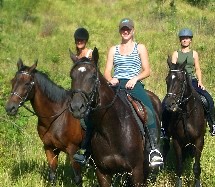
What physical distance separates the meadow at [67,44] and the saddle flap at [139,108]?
1061 millimetres

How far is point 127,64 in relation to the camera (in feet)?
18.5

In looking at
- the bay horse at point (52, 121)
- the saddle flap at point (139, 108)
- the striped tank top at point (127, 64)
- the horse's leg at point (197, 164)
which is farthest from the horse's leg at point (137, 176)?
the bay horse at point (52, 121)

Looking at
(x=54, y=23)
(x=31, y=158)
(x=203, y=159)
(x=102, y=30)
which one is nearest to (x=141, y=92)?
(x=203, y=159)

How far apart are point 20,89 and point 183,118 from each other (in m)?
2.76

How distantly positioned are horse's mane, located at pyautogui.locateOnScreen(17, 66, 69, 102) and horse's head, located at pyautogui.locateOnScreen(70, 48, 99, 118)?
2.25 metres

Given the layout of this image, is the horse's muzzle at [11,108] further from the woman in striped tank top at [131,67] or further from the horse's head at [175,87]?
the horse's head at [175,87]

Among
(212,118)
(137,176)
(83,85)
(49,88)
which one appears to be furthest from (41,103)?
(212,118)

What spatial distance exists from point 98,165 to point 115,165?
0.28 meters

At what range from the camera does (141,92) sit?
5.77m

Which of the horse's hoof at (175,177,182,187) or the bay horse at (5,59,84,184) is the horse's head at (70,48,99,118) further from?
the horse's hoof at (175,177,182,187)

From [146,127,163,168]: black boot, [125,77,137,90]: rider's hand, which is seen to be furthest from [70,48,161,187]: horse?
[125,77,137,90]: rider's hand

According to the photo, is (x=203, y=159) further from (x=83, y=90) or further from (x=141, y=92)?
(x=83, y=90)

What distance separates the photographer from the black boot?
5.31 metres

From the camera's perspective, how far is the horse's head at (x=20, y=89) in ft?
20.5
